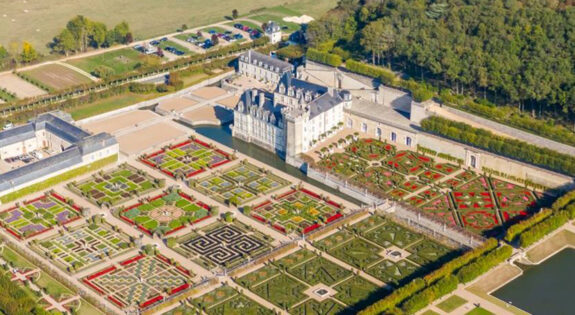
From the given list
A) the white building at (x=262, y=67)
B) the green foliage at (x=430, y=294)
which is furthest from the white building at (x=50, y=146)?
the green foliage at (x=430, y=294)

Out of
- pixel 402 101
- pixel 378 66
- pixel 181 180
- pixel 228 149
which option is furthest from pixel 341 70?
pixel 181 180

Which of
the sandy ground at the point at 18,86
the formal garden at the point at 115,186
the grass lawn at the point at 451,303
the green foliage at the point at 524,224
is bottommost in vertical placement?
the grass lawn at the point at 451,303

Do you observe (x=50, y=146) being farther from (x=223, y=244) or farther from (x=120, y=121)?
(x=223, y=244)

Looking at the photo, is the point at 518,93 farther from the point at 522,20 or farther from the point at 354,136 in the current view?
the point at 354,136

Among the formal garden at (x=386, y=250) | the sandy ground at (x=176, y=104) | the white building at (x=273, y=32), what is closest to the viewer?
the formal garden at (x=386, y=250)

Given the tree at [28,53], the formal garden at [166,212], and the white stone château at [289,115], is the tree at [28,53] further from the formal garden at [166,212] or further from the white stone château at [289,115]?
the formal garden at [166,212]

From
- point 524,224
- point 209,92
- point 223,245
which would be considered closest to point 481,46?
point 524,224

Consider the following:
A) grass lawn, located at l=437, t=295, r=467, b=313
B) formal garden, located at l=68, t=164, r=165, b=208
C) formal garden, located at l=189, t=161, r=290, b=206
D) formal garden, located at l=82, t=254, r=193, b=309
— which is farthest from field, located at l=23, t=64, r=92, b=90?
grass lawn, located at l=437, t=295, r=467, b=313
